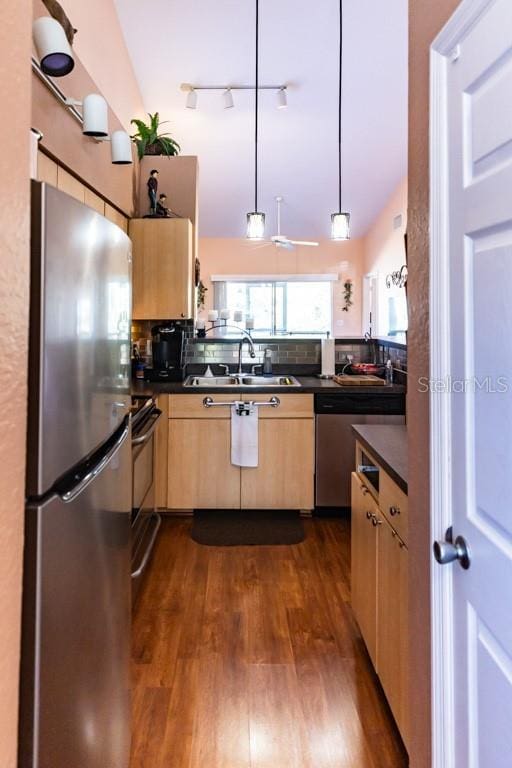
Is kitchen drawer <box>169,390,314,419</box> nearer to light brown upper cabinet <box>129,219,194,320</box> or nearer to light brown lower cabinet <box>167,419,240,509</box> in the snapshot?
light brown lower cabinet <box>167,419,240,509</box>

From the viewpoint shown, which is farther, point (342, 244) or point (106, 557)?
point (342, 244)

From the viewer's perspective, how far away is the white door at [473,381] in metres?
0.81

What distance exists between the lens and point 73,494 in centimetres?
87

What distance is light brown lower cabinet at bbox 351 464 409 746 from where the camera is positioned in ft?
4.62

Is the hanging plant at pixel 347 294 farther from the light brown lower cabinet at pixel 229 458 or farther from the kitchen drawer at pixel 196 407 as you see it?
the kitchen drawer at pixel 196 407

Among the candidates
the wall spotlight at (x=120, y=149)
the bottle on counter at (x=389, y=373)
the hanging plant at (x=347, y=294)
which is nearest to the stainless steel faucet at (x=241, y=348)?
the bottle on counter at (x=389, y=373)

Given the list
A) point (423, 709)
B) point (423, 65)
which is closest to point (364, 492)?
point (423, 709)

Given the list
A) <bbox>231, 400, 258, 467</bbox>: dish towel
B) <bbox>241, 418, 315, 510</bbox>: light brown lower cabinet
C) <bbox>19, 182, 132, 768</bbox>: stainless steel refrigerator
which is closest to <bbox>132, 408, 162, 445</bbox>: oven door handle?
<bbox>231, 400, 258, 467</bbox>: dish towel

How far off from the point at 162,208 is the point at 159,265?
0.45 meters

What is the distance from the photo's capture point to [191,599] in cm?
235

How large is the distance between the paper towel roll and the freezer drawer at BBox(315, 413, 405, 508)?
1.89 ft

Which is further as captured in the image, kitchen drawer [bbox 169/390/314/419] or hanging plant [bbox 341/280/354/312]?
hanging plant [bbox 341/280/354/312]

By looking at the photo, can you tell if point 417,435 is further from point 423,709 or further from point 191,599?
point 191,599

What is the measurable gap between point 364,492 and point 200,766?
0.99 meters
